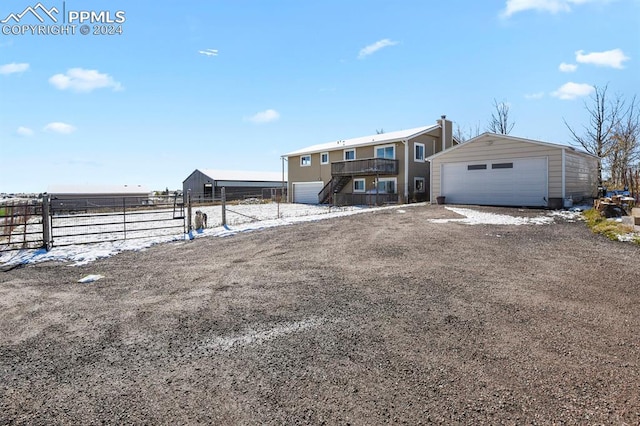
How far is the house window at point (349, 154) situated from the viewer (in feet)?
90.1

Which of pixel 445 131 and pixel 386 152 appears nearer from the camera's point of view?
pixel 386 152

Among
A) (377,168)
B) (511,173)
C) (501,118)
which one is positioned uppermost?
(501,118)

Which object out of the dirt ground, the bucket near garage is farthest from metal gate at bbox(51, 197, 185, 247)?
the bucket near garage

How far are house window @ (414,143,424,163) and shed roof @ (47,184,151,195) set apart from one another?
109 ft

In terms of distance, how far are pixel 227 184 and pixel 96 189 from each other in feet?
50.3

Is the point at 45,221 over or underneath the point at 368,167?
underneath

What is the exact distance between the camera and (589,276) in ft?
18.2

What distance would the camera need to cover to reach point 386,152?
25438 mm

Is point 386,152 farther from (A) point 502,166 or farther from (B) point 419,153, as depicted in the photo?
(A) point 502,166

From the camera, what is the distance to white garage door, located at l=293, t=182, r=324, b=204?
2986 centimetres

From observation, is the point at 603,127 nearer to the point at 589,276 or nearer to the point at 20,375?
the point at 589,276

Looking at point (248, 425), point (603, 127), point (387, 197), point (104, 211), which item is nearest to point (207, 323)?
point (248, 425)

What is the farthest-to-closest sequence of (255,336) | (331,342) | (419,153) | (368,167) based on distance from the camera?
1. (419,153)
2. (368,167)
3. (255,336)
4. (331,342)

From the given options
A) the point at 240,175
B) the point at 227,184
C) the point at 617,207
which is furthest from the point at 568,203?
the point at 240,175
